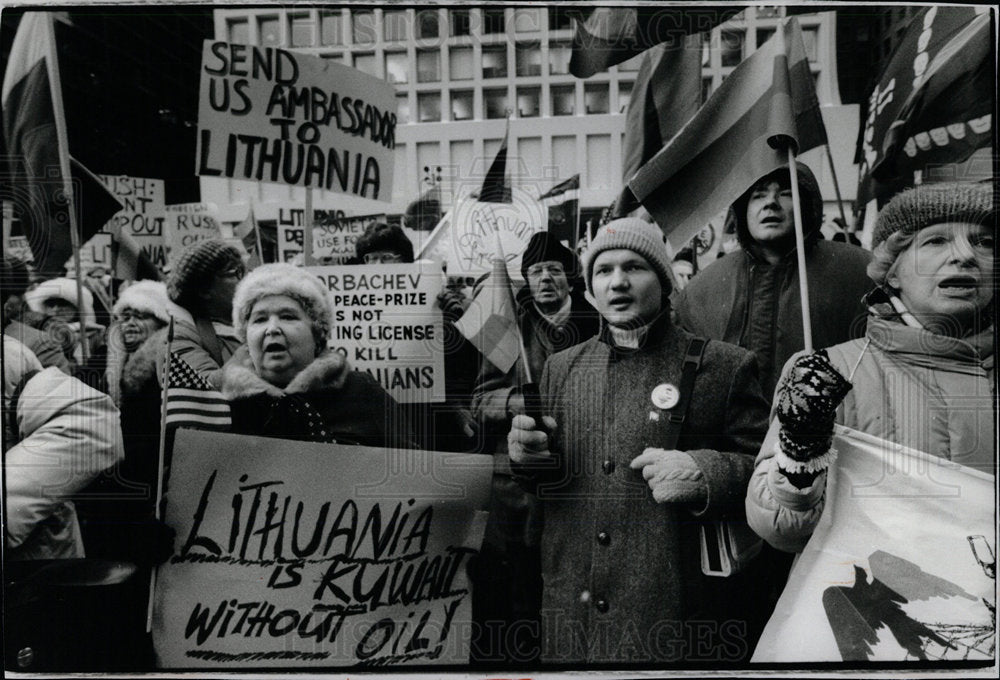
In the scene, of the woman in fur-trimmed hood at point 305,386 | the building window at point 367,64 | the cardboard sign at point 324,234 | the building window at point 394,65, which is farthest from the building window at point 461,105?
the woman in fur-trimmed hood at point 305,386

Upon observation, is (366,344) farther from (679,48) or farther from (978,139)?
(978,139)

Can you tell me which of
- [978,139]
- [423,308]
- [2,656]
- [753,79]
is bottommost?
[2,656]

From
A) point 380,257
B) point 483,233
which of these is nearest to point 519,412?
point 483,233

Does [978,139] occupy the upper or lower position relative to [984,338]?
upper

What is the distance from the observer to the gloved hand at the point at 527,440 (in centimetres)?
387

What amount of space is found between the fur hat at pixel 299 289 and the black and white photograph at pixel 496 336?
0.04 ft

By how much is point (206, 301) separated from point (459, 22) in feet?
5.36

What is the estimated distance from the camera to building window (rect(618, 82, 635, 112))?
385 centimetres

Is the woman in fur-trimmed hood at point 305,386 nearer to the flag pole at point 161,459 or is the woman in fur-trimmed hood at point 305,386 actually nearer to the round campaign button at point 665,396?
the flag pole at point 161,459

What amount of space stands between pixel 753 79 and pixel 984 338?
1.50 meters

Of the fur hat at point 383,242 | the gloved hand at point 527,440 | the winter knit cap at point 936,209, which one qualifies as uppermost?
the winter knit cap at point 936,209

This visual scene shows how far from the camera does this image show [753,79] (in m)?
3.88

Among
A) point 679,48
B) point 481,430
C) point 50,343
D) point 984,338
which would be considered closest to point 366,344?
point 481,430

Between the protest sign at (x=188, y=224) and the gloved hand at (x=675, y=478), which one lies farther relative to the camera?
the protest sign at (x=188, y=224)
